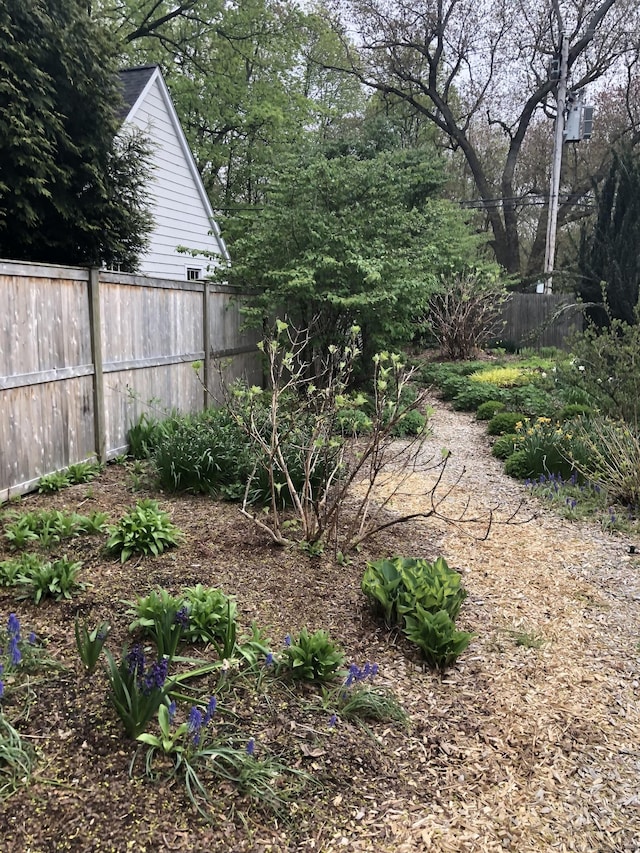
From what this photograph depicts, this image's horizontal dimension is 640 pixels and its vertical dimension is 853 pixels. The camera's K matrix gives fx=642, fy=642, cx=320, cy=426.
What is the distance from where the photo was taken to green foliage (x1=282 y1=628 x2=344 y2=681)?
101 inches

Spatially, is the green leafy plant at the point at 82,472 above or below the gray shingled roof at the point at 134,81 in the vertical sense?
below

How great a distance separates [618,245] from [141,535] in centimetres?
1119

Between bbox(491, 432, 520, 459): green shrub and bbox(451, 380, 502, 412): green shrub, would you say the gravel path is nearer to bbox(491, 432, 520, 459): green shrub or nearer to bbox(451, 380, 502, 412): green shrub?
bbox(491, 432, 520, 459): green shrub

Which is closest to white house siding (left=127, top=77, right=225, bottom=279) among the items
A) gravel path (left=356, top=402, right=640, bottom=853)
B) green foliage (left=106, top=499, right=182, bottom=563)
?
green foliage (left=106, top=499, right=182, bottom=563)

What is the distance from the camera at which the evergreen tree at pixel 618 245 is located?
11719 mm

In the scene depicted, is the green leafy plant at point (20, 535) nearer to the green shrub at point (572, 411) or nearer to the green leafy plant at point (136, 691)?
the green leafy plant at point (136, 691)

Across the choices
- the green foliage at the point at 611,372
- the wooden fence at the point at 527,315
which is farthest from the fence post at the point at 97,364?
the wooden fence at the point at 527,315

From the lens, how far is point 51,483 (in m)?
4.85

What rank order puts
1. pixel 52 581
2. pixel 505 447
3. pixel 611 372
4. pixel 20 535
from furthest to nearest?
pixel 505 447, pixel 611 372, pixel 20 535, pixel 52 581

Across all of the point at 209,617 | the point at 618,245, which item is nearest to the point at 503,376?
the point at 618,245

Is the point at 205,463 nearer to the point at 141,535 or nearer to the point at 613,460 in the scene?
the point at 141,535

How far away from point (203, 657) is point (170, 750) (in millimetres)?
574

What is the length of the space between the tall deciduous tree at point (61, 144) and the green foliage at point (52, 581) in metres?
3.75

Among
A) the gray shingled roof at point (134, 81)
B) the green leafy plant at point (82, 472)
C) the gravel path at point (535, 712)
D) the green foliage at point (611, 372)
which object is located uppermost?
the gray shingled roof at point (134, 81)
